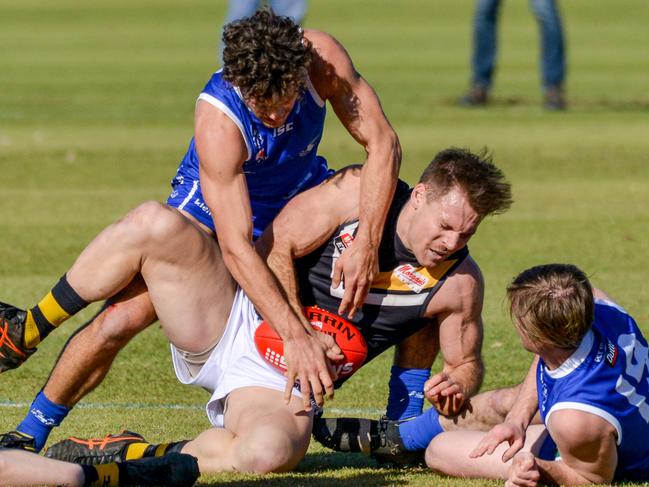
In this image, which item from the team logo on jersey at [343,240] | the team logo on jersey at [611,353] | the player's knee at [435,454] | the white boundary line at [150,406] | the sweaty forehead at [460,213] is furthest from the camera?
the white boundary line at [150,406]

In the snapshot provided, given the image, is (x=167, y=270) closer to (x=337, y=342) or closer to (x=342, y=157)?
(x=337, y=342)

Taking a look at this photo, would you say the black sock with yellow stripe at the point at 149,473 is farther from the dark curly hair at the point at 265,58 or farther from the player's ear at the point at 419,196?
the dark curly hair at the point at 265,58

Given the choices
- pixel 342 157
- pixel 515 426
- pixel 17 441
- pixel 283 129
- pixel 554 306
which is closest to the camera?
pixel 554 306

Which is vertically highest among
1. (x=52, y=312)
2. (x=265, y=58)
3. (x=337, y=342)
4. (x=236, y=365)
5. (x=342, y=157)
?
(x=265, y=58)

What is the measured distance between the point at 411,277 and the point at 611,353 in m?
1.08

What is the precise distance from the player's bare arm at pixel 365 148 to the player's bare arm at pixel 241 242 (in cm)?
29

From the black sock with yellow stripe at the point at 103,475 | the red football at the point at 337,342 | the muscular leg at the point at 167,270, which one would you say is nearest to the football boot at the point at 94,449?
the black sock with yellow stripe at the point at 103,475

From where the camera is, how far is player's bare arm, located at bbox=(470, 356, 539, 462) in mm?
5105

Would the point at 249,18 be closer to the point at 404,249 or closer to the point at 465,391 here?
the point at 404,249

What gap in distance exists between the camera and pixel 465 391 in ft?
18.9

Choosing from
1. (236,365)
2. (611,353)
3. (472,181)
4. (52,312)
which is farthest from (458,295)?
(52,312)

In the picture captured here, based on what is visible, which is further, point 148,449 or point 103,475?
point 148,449

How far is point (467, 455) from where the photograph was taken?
541 cm

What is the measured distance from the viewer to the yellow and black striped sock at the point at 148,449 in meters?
5.58
